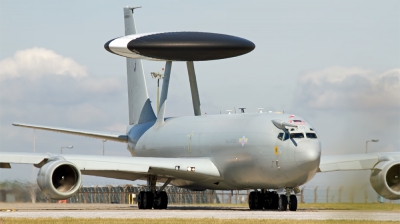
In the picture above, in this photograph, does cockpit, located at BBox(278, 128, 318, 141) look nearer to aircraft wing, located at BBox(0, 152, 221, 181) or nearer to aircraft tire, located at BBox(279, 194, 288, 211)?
aircraft tire, located at BBox(279, 194, 288, 211)

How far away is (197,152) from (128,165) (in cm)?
500

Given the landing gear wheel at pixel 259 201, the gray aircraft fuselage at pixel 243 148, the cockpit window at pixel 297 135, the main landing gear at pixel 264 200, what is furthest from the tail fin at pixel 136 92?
the cockpit window at pixel 297 135

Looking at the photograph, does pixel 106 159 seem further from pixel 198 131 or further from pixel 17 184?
pixel 17 184

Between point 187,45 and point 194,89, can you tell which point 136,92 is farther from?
point 187,45

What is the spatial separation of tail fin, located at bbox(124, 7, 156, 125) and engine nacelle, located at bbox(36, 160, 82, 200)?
1688cm

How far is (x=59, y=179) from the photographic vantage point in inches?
→ 1267

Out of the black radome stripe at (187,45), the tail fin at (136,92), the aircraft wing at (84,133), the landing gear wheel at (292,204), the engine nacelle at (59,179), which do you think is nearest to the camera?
the engine nacelle at (59,179)

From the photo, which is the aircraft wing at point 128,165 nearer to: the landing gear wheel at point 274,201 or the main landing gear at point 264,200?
the main landing gear at point 264,200

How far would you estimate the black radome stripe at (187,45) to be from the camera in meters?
45.5

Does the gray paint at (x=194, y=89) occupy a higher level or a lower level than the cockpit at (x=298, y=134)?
higher

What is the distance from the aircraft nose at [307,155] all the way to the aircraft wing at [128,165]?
21.4 ft

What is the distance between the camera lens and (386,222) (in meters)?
23.0

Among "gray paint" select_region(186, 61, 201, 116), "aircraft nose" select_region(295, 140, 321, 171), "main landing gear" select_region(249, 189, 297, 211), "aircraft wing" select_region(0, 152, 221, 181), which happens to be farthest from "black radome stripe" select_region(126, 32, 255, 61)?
"aircraft nose" select_region(295, 140, 321, 171)

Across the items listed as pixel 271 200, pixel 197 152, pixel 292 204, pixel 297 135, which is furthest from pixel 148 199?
pixel 297 135
